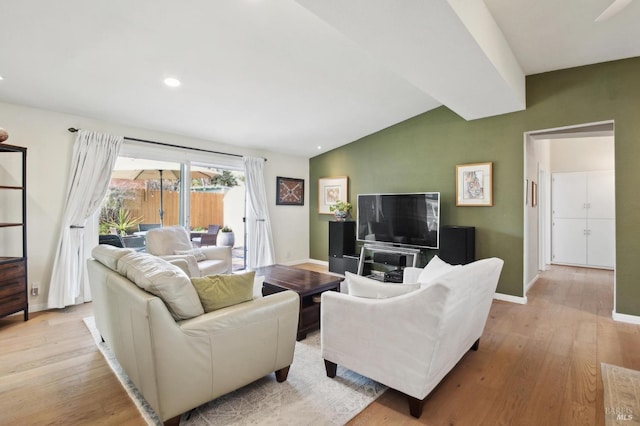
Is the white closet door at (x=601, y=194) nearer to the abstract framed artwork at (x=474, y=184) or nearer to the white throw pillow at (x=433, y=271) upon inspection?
the abstract framed artwork at (x=474, y=184)

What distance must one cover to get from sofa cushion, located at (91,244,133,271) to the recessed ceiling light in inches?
71.7

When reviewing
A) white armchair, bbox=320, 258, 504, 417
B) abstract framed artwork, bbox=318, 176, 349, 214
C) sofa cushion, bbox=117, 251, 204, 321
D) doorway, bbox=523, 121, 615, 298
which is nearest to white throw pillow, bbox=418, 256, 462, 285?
white armchair, bbox=320, 258, 504, 417

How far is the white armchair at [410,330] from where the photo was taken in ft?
5.32

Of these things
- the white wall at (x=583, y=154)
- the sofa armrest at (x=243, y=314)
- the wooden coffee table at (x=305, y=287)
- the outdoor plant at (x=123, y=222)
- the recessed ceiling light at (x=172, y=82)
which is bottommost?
the wooden coffee table at (x=305, y=287)

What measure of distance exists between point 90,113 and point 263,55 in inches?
94.5

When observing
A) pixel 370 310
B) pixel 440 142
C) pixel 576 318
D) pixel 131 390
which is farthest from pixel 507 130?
pixel 131 390

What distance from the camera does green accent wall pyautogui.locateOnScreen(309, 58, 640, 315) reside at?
3.32m

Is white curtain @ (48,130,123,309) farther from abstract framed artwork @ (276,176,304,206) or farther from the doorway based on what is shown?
the doorway

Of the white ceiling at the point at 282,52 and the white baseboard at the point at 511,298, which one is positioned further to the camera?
the white baseboard at the point at 511,298

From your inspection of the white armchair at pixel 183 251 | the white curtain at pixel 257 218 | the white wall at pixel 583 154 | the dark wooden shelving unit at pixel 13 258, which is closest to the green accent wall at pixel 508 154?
the white curtain at pixel 257 218

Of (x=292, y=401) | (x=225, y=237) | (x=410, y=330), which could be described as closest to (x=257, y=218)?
(x=225, y=237)

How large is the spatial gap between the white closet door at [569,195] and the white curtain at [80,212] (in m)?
8.09

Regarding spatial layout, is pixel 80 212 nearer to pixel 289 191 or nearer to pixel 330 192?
pixel 289 191

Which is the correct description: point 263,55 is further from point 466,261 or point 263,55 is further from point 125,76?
point 466,261
